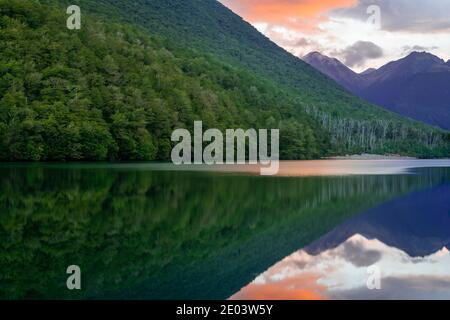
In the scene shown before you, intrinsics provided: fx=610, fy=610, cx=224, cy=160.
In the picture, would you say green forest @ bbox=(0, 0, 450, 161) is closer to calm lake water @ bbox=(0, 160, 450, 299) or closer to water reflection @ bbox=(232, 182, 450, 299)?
calm lake water @ bbox=(0, 160, 450, 299)

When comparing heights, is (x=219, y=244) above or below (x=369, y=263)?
above

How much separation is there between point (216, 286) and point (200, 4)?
181994 millimetres

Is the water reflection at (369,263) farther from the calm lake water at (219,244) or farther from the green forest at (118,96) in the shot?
the green forest at (118,96)

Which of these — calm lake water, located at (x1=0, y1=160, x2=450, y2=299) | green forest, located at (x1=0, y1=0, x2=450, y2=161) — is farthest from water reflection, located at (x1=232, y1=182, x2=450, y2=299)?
green forest, located at (x1=0, y1=0, x2=450, y2=161)

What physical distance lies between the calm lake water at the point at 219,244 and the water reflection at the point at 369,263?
28 millimetres

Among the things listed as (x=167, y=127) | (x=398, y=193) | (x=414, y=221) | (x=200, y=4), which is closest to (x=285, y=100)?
(x=167, y=127)

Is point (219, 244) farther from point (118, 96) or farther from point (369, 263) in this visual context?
point (118, 96)

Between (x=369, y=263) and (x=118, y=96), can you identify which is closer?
(x=369, y=263)

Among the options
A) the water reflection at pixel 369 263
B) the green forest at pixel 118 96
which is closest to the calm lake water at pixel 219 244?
the water reflection at pixel 369 263

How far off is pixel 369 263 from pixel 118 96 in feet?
221

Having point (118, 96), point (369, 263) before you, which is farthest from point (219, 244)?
point (118, 96)

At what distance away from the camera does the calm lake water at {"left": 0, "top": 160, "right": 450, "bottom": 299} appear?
1010cm

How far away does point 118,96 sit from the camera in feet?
252

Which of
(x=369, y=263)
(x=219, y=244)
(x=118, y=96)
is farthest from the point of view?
(x=118, y=96)
